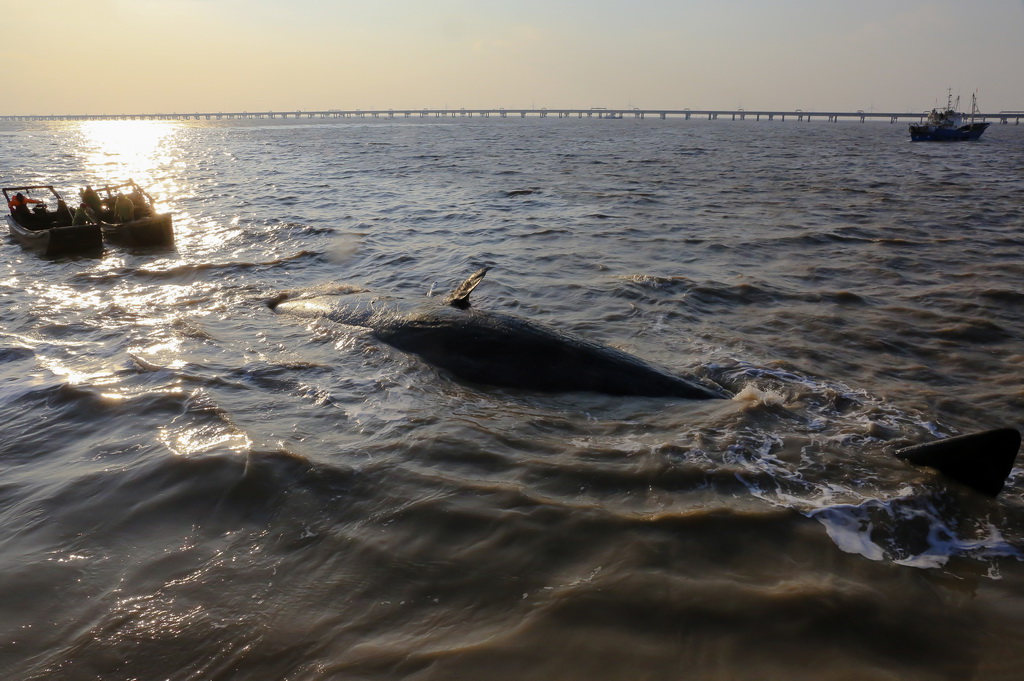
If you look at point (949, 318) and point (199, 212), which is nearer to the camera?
point (949, 318)

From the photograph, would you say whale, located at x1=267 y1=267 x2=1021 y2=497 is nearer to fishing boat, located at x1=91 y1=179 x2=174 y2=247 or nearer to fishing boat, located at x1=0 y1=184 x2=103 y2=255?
fishing boat, located at x1=91 y1=179 x2=174 y2=247

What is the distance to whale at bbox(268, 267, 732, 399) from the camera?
22.6 feet

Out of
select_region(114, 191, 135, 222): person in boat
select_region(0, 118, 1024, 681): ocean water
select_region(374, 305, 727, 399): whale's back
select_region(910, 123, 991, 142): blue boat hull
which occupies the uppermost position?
select_region(910, 123, 991, 142): blue boat hull

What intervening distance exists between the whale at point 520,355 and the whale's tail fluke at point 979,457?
2.18m

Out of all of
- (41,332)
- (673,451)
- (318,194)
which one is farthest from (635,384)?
(318,194)

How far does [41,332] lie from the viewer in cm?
970

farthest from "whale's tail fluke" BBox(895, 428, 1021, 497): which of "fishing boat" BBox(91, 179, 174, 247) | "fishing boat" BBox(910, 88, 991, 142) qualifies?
"fishing boat" BBox(910, 88, 991, 142)

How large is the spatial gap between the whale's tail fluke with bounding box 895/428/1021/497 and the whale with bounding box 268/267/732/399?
218 centimetres

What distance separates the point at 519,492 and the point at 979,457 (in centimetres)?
372

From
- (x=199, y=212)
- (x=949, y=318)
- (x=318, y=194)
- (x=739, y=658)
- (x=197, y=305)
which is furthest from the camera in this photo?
(x=318, y=194)

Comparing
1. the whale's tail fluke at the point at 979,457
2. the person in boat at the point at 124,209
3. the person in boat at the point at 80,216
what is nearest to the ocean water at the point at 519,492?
Answer: the whale's tail fluke at the point at 979,457

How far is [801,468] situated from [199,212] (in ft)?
81.9

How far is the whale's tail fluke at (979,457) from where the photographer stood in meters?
4.66

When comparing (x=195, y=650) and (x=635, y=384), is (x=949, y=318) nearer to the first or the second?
(x=635, y=384)
